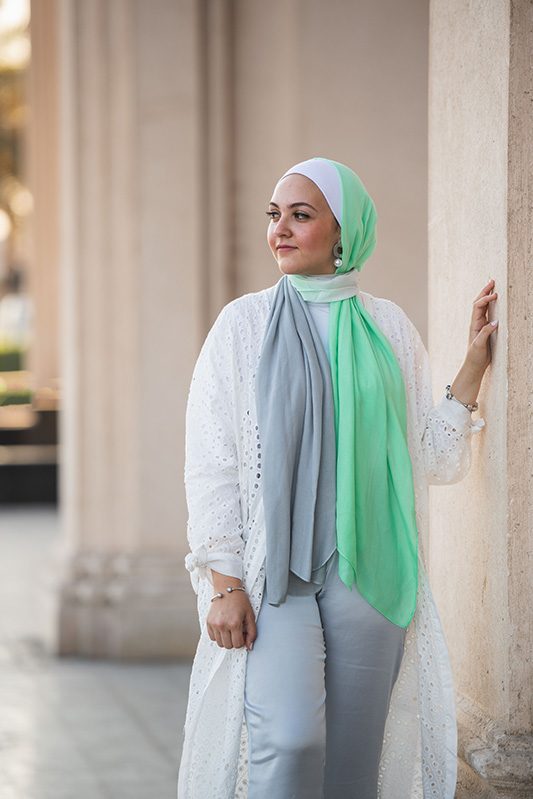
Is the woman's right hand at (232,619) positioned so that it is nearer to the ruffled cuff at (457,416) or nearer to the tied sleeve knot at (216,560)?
the tied sleeve knot at (216,560)

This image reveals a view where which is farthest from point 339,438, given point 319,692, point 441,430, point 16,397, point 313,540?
point 16,397

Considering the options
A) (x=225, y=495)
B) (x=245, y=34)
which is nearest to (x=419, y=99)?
(x=245, y=34)

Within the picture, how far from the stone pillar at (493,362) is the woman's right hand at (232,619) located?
0.66 metres

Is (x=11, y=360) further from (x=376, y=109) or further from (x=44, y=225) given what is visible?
(x=376, y=109)

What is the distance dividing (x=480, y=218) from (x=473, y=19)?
1.71 feet

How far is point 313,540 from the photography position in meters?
2.92

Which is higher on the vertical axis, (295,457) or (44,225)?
(44,225)

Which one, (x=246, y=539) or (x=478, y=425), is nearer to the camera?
(x=246, y=539)

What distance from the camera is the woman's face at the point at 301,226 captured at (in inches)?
118

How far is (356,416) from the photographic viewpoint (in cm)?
297

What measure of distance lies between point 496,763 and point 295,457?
3.01 ft

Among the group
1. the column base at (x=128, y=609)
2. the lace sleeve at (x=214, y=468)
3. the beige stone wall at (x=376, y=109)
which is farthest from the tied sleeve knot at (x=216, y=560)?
the column base at (x=128, y=609)

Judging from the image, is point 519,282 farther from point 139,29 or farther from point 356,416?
point 139,29

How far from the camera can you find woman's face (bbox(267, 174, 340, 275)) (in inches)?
118
